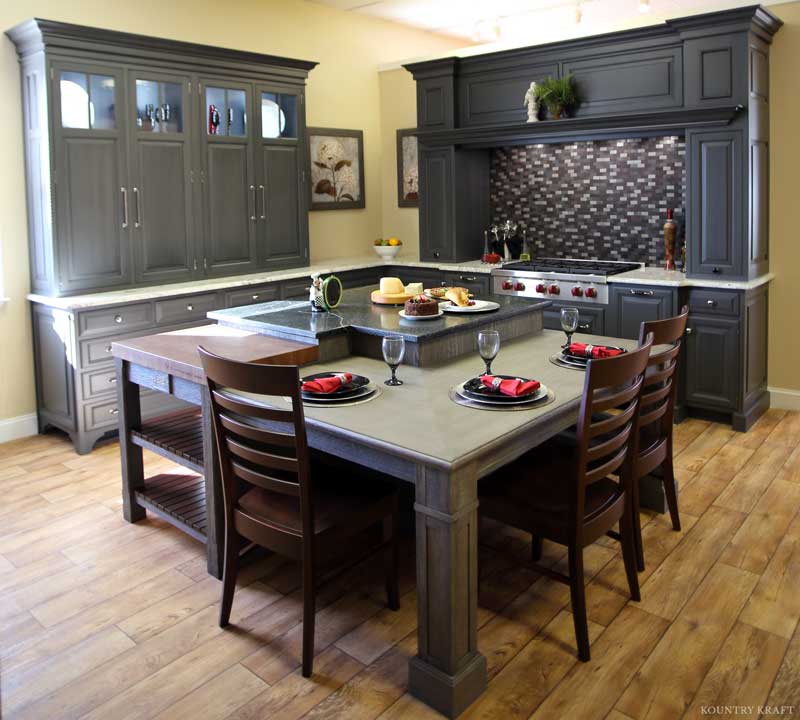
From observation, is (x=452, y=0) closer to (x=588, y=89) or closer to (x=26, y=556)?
(x=588, y=89)

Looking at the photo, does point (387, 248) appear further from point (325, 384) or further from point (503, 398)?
point (503, 398)

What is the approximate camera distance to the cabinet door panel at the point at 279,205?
5707 mm

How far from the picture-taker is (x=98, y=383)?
4684mm

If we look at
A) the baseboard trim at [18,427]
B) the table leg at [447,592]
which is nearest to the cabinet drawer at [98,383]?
the baseboard trim at [18,427]

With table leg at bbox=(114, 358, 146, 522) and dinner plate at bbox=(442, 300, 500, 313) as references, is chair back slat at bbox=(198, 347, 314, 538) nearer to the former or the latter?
table leg at bbox=(114, 358, 146, 522)

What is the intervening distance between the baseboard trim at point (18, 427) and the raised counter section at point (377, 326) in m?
1.82

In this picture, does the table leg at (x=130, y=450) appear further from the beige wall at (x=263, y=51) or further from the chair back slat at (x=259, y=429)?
the beige wall at (x=263, y=51)

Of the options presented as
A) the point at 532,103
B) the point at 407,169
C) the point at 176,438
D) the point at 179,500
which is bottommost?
the point at 179,500

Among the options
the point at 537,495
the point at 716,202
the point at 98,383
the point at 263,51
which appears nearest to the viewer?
the point at 537,495

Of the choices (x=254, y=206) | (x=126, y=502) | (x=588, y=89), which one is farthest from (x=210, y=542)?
(x=588, y=89)

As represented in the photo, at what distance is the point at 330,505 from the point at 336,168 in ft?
15.3

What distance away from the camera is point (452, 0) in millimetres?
6434

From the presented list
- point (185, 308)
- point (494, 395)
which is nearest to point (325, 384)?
point (494, 395)

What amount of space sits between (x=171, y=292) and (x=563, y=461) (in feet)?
9.67
